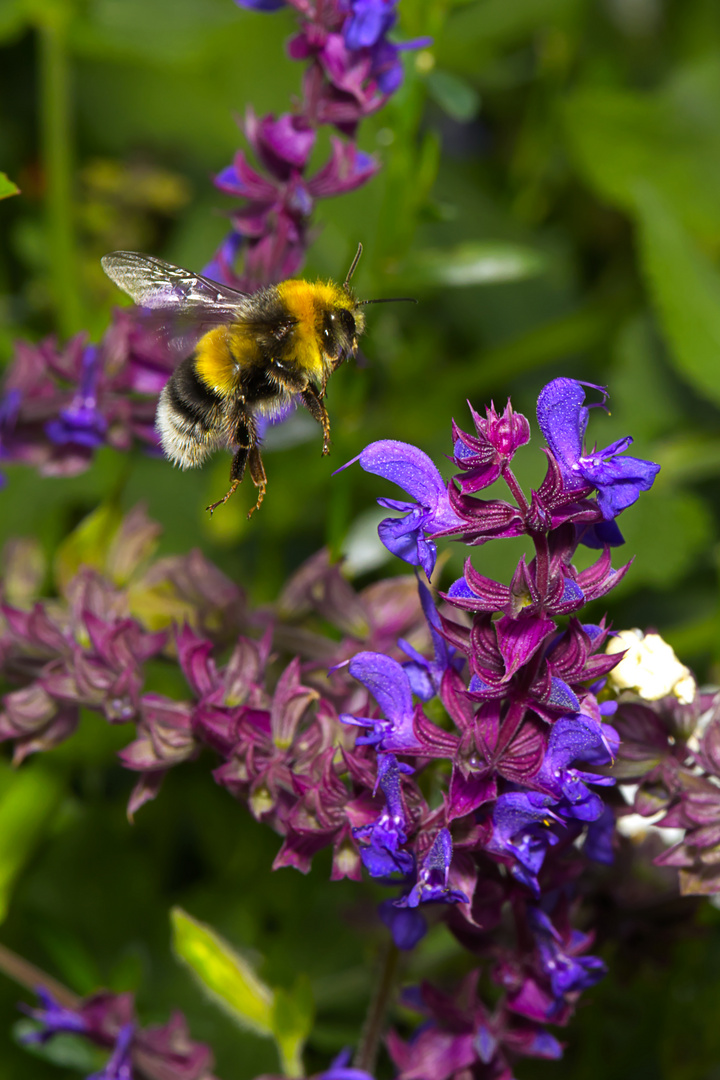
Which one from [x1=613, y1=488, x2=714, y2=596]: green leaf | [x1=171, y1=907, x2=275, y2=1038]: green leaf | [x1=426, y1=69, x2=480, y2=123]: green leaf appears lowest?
[x1=171, y1=907, x2=275, y2=1038]: green leaf

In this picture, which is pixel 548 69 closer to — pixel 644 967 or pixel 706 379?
pixel 706 379

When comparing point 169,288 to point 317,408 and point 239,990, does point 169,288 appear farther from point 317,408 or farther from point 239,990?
point 239,990

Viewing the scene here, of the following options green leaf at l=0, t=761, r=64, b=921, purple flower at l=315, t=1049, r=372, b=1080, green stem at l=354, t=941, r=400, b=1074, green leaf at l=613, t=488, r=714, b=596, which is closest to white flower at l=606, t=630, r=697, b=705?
green stem at l=354, t=941, r=400, b=1074

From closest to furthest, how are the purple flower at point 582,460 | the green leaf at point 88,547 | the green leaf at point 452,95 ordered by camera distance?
the purple flower at point 582,460 → the green leaf at point 452,95 → the green leaf at point 88,547

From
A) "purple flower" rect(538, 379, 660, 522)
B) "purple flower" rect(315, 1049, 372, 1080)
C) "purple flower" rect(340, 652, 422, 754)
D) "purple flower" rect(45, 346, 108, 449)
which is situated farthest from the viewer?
"purple flower" rect(45, 346, 108, 449)

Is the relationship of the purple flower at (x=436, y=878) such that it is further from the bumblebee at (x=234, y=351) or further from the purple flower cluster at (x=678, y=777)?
the bumblebee at (x=234, y=351)

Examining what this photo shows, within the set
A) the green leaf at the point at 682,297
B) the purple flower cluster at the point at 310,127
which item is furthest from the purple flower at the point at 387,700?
the green leaf at the point at 682,297

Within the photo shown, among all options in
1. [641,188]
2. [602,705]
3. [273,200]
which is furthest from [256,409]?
[641,188]

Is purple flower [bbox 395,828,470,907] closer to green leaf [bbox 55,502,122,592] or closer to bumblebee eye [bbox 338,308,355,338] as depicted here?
bumblebee eye [bbox 338,308,355,338]
